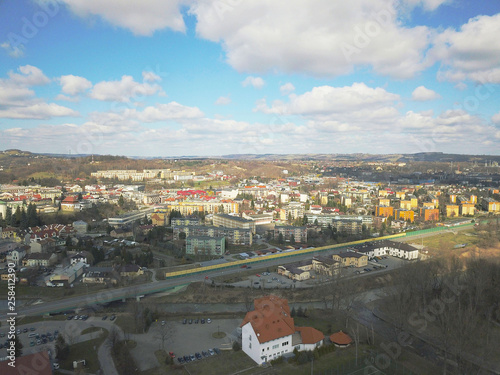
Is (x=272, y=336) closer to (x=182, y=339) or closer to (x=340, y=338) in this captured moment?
(x=340, y=338)

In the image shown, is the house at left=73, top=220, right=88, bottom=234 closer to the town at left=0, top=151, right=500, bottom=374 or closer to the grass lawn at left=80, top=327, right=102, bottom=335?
the town at left=0, top=151, right=500, bottom=374

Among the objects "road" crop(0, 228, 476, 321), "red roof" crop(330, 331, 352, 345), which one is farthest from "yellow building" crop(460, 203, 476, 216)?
"red roof" crop(330, 331, 352, 345)

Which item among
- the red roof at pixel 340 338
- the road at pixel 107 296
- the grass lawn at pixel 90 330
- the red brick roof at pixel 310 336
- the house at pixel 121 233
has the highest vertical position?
the house at pixel 121 233

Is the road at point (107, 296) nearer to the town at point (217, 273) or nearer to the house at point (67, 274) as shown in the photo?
the town at point (217, 273)

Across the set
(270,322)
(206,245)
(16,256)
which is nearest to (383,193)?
(206,245)

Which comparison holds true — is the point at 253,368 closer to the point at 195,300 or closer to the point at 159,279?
the point at 195,300

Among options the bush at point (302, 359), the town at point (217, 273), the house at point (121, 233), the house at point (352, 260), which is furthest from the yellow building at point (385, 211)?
the bush at point (302, 359)

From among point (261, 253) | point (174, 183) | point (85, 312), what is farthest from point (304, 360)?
point (174, 183)
